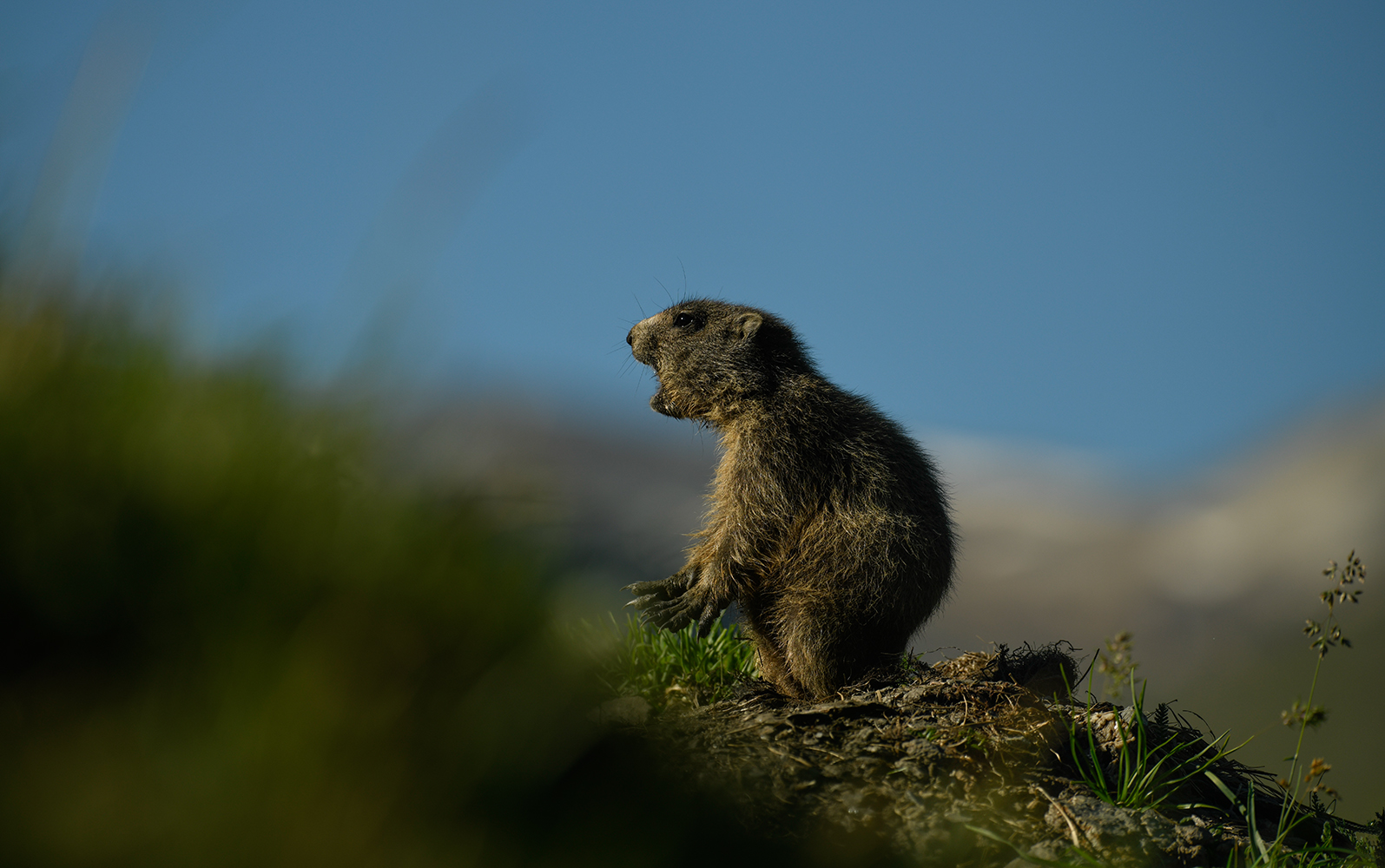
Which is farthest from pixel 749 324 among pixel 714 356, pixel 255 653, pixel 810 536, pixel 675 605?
pixel 255 653

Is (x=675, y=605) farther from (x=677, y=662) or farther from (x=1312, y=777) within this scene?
(x=1312, y=777)

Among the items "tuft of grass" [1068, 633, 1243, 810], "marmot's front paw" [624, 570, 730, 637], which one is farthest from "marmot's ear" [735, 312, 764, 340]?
"tuft of grass" [1068, 633, 1243, 810]

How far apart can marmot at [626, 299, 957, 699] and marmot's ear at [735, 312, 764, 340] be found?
21cm

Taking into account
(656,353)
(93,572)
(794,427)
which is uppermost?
(656,353)

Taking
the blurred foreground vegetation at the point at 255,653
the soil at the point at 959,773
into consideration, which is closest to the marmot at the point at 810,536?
the soil at the point at 959,773

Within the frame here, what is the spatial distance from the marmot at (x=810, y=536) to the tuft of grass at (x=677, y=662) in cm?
37

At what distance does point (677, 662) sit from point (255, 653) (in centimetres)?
449

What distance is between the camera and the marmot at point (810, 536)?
5.51m

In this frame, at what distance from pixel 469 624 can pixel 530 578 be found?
27 cm

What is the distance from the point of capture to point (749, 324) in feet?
22.0

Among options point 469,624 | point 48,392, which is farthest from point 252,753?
point 48,392

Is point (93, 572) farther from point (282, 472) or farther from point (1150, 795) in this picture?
point (1150, 795)

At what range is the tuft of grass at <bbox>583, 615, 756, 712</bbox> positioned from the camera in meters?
5.65

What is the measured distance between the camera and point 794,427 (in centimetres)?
605
